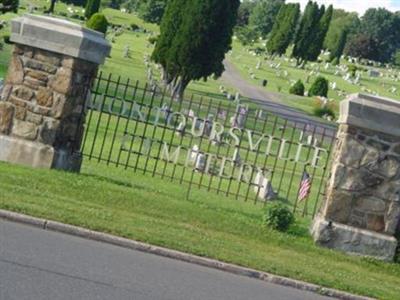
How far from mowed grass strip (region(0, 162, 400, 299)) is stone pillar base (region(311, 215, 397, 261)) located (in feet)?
0.76

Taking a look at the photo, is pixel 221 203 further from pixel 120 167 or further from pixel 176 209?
pixel 120 167

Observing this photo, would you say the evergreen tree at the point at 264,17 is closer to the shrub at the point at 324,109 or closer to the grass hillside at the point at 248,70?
the grass hillside at the point at 248,70

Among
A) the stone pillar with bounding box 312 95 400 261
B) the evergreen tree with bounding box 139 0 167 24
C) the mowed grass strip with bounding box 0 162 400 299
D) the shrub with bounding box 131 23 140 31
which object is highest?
the evergreen tree with bounding box 139 0 167 24

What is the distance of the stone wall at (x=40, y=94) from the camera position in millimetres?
12992

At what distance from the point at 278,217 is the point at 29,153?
386 cm

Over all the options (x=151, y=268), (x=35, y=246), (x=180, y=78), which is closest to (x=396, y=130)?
(x=151, y=268)

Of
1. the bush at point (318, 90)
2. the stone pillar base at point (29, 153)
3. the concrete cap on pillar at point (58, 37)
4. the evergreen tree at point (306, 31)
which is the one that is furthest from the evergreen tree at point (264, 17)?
the stone pillar base at point (29, 153)

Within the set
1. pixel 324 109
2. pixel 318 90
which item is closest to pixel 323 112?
pixel 324 109

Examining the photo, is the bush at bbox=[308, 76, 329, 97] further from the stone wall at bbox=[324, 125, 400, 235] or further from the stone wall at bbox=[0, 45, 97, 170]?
the stone wall at bbox=[324, 125, 400, 235]

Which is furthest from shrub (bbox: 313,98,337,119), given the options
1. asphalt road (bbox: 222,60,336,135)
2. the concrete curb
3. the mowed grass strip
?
the concrete curb

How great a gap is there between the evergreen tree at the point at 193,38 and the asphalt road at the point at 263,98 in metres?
4.61

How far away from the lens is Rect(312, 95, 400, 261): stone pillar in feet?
40.3

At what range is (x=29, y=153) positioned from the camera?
1310cm

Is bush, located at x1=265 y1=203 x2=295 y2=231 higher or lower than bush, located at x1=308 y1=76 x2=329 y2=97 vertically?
lower
